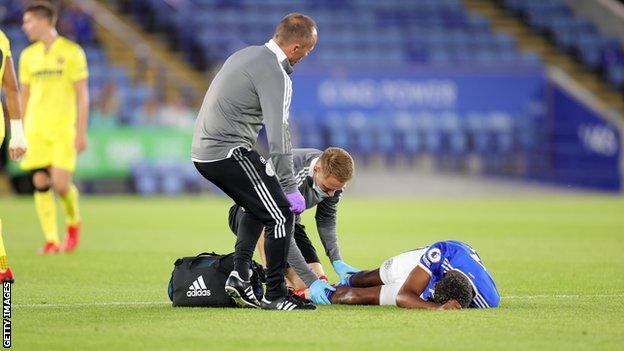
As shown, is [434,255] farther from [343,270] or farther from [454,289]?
[343,270]

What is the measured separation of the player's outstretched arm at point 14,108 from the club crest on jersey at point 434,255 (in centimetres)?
322

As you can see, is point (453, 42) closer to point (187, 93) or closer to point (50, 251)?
point (187, 93)

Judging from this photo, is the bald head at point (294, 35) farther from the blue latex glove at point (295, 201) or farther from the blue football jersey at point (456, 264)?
the blue football jersey at point (456, 264)

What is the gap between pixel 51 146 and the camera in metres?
13.4

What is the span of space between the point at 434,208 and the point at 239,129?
1484 centimetres

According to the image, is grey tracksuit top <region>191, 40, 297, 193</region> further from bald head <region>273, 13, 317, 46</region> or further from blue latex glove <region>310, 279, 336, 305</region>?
blue latex glove <region>310, 279, 336, 305</region>

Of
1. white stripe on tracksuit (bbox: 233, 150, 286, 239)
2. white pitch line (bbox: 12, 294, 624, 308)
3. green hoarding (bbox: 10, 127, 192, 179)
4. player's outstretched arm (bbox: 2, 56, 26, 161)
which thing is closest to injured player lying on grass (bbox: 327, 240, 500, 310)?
white stripe on tracksuit (bbox: 233, 150, 286, 239)

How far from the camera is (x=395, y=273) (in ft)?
28.1

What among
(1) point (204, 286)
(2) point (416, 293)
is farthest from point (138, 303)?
(2) point (416, 293)

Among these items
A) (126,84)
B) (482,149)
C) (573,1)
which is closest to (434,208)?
(482,149)

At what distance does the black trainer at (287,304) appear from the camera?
26.9 ft

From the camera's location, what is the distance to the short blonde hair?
829cm

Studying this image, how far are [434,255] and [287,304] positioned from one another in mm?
1035

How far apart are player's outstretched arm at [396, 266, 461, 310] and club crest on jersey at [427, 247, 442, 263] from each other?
99 mm
